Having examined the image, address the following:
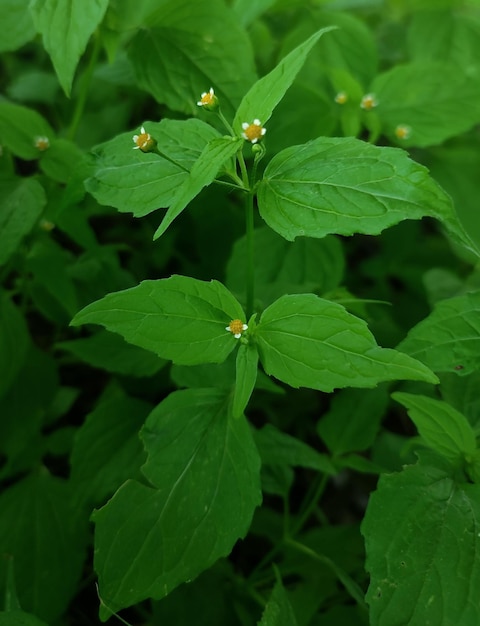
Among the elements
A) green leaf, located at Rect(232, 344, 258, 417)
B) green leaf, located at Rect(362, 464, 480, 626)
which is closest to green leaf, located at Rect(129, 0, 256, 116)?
green leaf, located at Rect(232, 344, 258, 417)

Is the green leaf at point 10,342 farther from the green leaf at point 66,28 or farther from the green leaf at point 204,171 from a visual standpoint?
the green leaf at point 204,171

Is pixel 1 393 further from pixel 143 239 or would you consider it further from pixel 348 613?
pixel 348 613

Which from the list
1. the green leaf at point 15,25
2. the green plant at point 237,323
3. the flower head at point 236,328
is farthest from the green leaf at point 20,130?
the flower head at point 236,328

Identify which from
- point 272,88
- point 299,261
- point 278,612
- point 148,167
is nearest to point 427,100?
point 299,261

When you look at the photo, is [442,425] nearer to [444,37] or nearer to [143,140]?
[143,140]

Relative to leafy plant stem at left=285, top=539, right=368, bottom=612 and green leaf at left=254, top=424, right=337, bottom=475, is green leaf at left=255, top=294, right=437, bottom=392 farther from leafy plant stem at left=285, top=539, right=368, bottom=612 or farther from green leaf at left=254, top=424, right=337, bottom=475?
leafy plant stem at left=285, top=539, right=368, bottom=612

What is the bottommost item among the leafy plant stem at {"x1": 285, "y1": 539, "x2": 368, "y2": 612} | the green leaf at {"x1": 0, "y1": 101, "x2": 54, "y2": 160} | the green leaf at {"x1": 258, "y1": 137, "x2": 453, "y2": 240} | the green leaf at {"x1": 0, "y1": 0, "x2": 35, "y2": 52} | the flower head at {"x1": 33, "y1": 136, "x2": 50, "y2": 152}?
the leafy plant stem at {"x1": 285, "y1": 539, "x2": 368, "y2": 612}
